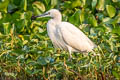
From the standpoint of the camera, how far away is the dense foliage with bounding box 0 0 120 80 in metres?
5.36

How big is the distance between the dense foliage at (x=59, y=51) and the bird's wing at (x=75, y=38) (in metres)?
0.15

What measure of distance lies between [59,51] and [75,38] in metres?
0.40

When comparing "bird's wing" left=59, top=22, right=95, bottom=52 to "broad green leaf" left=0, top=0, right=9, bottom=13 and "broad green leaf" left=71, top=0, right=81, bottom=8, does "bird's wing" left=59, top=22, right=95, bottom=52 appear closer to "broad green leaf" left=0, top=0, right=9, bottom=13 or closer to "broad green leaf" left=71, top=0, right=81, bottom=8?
"broad green leaf" left=71, top=0, right=81, bottom=8

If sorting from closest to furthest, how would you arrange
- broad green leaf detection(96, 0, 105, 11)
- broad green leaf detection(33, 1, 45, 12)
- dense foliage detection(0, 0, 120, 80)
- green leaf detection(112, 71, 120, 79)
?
green leaf detection(112, 71, 120, 79) < dense foliage detection(0, 0, 120, 80) < broad green leaf detection(96, 0, 105, 11) < broad green leaf detection(33, 1, 45, 12)

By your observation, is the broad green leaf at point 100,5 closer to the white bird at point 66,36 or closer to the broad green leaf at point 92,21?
the broad green leaf at point 92,21

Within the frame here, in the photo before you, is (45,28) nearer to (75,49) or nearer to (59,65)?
(75,49)

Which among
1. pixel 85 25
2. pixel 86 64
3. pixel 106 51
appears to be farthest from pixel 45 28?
pixel 86 64

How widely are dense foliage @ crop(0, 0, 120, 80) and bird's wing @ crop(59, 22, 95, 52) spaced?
15 centimetres

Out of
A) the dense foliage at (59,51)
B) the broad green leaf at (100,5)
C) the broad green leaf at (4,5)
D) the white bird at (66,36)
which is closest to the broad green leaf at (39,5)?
the dense foliage at (59,51)

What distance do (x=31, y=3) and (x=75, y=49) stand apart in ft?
5.33

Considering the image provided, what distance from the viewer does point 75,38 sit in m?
6.41

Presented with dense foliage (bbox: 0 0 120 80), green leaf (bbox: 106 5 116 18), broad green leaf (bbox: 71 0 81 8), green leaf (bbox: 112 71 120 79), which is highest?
broad green leaf (bbox: 71 0 81 8)

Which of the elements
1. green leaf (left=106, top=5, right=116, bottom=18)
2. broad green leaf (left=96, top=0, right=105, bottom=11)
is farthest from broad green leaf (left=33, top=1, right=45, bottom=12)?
green leaf (left=106, top=5, right=116, bottom=18)

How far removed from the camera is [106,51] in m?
5.85
